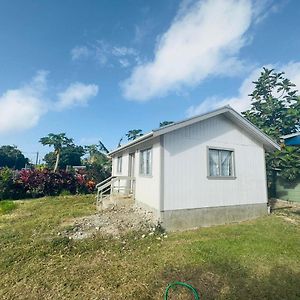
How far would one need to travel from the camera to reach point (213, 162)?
848cm

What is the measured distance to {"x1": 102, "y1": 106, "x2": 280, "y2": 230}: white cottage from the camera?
24.2 ft

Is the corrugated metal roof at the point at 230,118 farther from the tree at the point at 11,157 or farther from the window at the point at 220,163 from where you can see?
the tree at the point at 11,157

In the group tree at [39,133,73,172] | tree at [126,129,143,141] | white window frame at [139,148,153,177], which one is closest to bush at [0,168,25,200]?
white window frame at [139,148,153,177]

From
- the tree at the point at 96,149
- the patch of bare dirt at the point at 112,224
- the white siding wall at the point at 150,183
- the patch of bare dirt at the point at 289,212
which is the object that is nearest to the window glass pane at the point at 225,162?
the white siding wall at the point at 150,183

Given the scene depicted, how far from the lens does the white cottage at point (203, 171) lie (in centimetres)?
738

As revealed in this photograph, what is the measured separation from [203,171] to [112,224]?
407cm

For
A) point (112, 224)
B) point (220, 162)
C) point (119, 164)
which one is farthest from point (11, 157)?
point (220, 162)

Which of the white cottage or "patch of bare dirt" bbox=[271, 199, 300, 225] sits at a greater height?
the white cottage

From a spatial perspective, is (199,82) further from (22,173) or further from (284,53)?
(22,173)

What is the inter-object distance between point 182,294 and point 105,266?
188 centimetres

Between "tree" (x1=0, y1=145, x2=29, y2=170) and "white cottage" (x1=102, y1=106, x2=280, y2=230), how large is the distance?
163ft

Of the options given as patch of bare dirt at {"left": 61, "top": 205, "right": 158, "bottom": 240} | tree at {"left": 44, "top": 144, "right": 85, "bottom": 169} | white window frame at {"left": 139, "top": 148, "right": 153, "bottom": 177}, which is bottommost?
patch of bare dirt at {"left": 61, "top": 205, "right": 158, "bottom": 240}

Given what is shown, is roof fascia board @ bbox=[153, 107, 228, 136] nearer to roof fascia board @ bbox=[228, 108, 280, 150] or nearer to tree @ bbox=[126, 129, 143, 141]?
roof fascia board @ bbox=[228, 108, 280, 150]

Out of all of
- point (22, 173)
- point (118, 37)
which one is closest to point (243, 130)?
point (118, 37)
